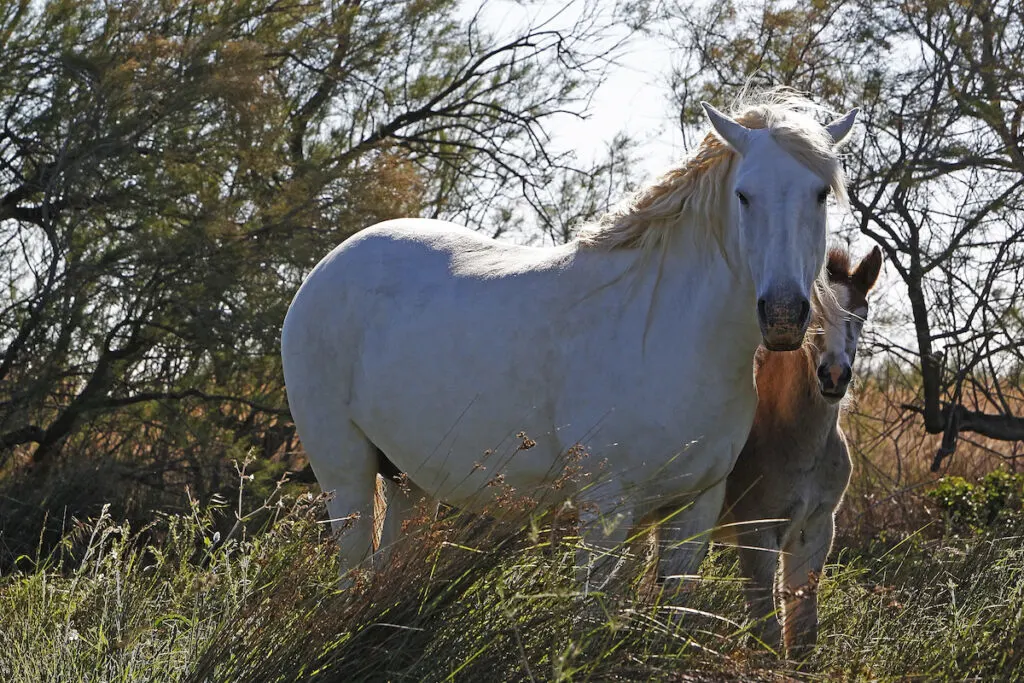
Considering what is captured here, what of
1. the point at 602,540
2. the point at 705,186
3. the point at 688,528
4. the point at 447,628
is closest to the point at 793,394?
the point at 688,528

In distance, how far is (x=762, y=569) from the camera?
13.0ft

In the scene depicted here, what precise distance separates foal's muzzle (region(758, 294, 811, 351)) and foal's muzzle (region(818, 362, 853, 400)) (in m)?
0.85

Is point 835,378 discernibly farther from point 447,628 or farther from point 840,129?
point 447,628

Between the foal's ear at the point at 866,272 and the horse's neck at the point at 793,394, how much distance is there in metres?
0.39

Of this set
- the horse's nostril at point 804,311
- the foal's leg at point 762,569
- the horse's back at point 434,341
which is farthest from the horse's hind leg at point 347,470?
the horse's nostril at point 804,311

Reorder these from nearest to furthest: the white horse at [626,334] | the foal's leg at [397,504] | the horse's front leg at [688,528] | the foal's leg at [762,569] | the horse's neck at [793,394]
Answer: the white horse at [626,334]
the horse's front leg at [688,528]
the foal's leg at [762,569]
the horse's neck at [793,394]
the foal's leg at [397,504]

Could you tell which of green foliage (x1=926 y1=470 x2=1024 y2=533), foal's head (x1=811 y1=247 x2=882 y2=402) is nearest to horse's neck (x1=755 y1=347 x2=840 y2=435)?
foal's head (x1=811 y1=247 x2=882 y2=402)

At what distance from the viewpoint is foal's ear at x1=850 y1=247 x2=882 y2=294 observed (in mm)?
4348

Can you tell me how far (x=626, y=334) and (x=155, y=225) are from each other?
393 cm

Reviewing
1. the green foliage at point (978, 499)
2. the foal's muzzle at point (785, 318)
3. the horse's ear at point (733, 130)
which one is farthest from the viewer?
the green foliage at point (978, 499)

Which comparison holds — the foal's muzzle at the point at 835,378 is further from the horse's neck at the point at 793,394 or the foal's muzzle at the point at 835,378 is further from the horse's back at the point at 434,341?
the horse's back at the point at 434,341

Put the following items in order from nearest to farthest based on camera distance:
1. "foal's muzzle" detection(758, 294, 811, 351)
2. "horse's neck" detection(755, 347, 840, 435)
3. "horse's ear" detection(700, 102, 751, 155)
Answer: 1. "foal's muzzle" detection(758, 294, 811, 351)
2. "horse's ear" detection(700, 102, 751, 155)
3. "horse's neck" detection(755, 347, 840, 435)

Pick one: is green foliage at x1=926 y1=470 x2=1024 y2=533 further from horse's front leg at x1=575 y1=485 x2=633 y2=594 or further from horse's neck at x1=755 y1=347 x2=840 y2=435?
horse's front leg at x1=575 y1=485 x2=633 y2=594

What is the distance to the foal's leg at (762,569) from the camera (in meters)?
3.82
